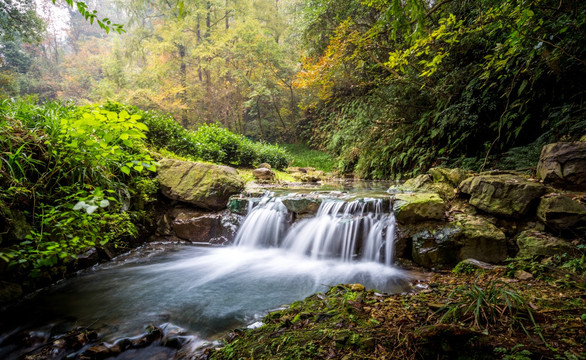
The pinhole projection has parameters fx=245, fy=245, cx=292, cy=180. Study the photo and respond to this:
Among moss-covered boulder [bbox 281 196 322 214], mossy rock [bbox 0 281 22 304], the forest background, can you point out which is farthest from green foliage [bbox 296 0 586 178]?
mossy rock [bbox 0 281 22 304]

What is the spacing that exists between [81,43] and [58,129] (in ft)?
132

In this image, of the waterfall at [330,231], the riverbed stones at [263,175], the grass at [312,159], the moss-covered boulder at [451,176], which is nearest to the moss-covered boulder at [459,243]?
the waterfall at [330,231]

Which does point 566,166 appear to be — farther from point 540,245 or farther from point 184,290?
point 184,290

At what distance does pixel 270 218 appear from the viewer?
4.98 m

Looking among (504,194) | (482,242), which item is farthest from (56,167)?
(504,194)

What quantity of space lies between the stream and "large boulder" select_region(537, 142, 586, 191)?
2130 millimetres

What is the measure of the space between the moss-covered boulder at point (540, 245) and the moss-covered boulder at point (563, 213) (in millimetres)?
165

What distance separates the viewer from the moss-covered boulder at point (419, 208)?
362 cm

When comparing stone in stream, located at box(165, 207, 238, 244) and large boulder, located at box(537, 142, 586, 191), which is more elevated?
large boulder, located at box(537, 142, 586, 191)

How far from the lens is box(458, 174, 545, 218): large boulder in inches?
125

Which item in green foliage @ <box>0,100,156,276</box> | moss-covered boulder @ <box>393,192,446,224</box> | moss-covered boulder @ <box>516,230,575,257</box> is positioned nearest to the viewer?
green foliage @ <box>0,100,156,276</box>

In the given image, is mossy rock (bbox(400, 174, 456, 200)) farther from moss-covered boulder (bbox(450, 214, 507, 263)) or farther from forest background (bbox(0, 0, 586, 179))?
forest background (bbox(0, 0, 586, 179))

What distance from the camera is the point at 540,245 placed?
2.75 metres

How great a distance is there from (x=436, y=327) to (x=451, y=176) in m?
4.26
